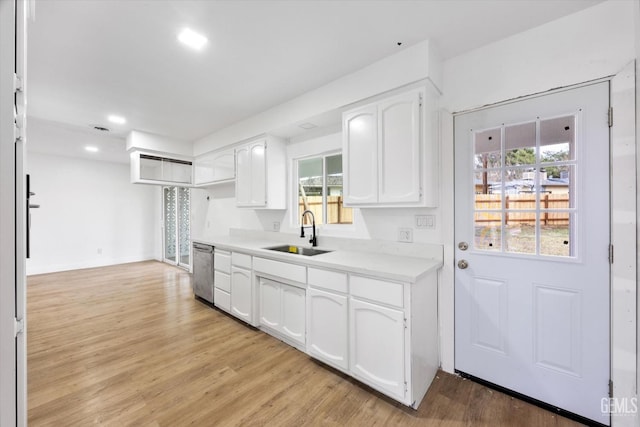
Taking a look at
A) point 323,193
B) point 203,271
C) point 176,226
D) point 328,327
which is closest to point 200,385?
point 328,327

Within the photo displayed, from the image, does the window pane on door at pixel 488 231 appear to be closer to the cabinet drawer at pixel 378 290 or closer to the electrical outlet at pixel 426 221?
the electrical outlet at pixel 426 221

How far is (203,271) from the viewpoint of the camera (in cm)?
369

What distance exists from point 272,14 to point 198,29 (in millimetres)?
546

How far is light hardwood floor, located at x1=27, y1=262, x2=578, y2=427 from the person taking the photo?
66.1 inches

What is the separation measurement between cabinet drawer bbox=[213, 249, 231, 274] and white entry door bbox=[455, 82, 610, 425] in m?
2.50

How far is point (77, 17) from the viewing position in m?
1.68

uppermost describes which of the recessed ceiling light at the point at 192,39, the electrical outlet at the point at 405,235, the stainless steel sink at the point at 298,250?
the recessed ceiling light at the point at 192,39

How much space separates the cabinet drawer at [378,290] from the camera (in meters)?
1.72

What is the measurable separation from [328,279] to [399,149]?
1169mm

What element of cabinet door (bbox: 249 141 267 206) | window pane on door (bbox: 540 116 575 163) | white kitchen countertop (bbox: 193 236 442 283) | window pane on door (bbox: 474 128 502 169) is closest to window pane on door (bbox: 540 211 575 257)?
window pane on door (bbox: 540 116 575 163)

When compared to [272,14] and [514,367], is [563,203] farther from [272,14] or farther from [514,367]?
[272,14]

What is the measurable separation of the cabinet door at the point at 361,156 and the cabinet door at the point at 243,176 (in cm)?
164

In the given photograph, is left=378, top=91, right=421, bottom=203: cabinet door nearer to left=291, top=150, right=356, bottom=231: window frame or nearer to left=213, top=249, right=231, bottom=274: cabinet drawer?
left=291, top=150, right=356, bottom=231: window frame

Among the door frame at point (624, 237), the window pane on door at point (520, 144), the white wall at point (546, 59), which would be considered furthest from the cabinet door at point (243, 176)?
the door frame at point (624, 237)
